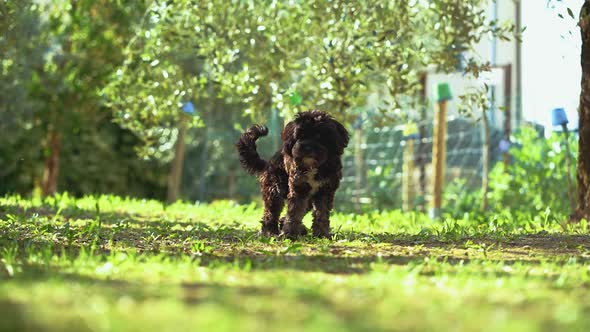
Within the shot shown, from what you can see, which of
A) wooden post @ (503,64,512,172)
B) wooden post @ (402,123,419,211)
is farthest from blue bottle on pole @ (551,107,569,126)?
wooden post @ (402,123,419,211)

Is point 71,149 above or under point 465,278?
above

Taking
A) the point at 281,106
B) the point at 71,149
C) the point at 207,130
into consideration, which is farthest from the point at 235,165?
the point at 281,106

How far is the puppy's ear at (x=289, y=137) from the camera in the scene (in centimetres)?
759

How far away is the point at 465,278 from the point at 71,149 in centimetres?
1390

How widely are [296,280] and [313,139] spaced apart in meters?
2.65

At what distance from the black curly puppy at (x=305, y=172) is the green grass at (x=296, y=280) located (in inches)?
11.4

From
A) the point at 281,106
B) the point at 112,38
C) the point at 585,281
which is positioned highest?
the point at 112,38

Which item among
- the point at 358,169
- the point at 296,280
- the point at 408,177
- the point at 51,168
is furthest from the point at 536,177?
the point at 296,280

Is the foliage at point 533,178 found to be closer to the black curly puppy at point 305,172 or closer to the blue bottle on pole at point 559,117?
the blue bottle on pole at point 559,117

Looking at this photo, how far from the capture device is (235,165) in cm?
1875

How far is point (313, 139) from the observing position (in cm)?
749

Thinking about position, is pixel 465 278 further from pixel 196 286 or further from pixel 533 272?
pixel 196 286

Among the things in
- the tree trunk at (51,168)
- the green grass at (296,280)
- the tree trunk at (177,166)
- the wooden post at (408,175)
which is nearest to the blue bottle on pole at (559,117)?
the green grass at (296,280)

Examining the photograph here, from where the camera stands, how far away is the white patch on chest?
300 inches
